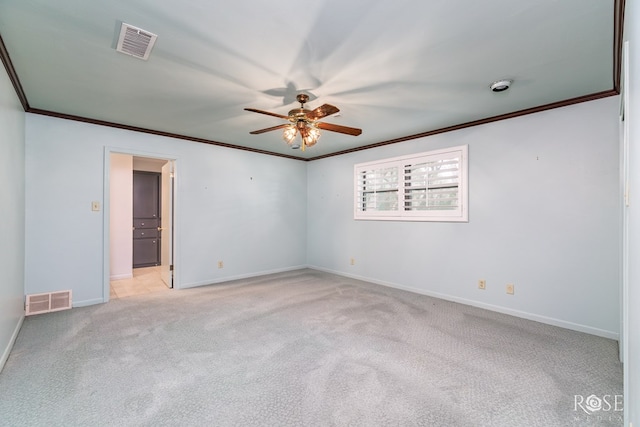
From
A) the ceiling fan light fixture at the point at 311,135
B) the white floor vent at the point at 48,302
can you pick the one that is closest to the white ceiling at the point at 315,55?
the ceiling fan light fixture at the point at 311,135

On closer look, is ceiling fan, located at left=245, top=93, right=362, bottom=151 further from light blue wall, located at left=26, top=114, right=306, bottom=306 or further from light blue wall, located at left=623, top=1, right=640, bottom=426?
light blue wall, located at left=26, top=114, right=306, bottom=306

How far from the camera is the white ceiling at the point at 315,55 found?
1.73 m

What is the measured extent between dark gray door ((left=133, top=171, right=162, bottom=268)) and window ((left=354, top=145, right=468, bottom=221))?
4594 millimetres

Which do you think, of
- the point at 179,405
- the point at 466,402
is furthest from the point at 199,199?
the point at 466,402

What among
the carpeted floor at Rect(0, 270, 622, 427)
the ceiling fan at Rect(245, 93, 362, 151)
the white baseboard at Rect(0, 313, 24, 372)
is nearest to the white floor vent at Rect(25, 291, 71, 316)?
the carpeted floor at Rect(0, 270, 622, 427)

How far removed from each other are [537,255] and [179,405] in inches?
143

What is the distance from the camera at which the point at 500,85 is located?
265cm

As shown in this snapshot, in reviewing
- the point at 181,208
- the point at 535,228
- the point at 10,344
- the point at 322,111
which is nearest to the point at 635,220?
the point at 322,111

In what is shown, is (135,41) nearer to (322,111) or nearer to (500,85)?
(322,111)

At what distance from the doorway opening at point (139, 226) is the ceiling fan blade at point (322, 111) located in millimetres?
2861

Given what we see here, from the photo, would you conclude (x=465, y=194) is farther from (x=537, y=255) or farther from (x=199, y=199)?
(x=199, y=199)

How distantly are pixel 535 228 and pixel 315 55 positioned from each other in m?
2.96

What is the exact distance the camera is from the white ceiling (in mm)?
1730

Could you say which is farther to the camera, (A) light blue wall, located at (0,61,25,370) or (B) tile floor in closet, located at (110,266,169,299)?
(B) tile floor in closet, located at (110,266,169,299)
